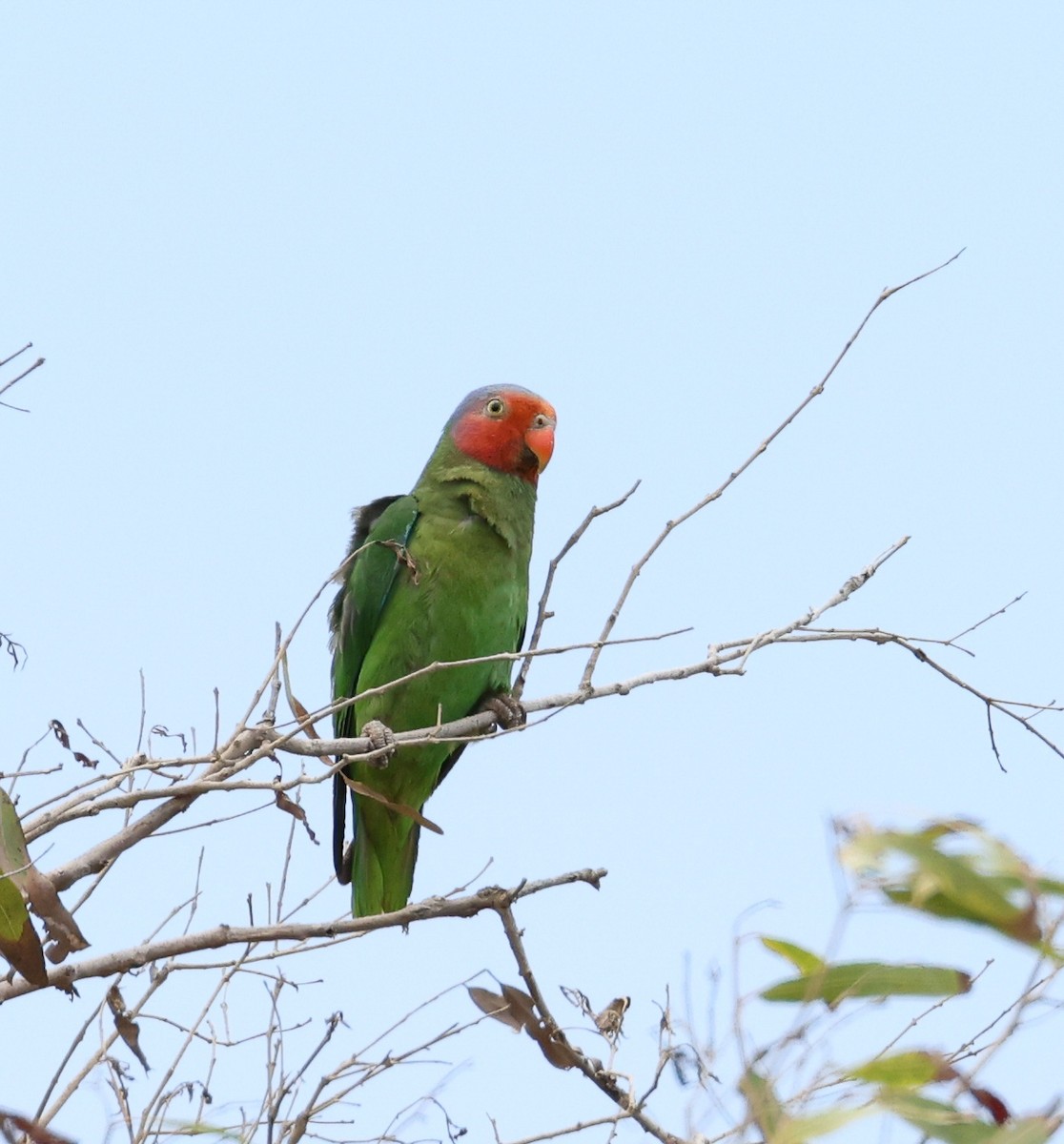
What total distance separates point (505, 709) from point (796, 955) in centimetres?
311

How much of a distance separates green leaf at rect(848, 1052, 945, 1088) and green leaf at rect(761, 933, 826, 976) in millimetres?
111

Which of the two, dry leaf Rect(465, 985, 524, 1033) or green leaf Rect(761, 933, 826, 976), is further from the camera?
dry leaf Rect(465, 985, 524, 1033)

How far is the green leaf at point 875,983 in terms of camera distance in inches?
58.0

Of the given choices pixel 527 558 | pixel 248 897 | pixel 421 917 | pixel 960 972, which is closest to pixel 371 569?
pixel 527 558

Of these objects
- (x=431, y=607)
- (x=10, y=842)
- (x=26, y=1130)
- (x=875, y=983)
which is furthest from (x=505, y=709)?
(x=875, y=983)

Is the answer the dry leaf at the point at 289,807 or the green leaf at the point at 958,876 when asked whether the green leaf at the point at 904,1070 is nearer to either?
the green leaf at the point at 958,876

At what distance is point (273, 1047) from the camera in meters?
3.27

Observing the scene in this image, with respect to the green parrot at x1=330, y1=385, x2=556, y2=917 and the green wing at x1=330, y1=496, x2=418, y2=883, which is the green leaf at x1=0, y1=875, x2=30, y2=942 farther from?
the green wing at x1=330, y1=496, x2=418, y2=883

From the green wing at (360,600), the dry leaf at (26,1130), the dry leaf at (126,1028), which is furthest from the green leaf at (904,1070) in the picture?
the green wing at (360,600)

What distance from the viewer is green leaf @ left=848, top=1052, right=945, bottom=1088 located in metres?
1.32

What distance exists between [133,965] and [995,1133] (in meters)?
1.66

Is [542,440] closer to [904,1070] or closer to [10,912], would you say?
[10,912]

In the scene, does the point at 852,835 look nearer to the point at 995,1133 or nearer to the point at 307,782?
the point at 995,1133

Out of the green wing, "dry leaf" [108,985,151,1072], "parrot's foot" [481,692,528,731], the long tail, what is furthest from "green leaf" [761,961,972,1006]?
the long tail
